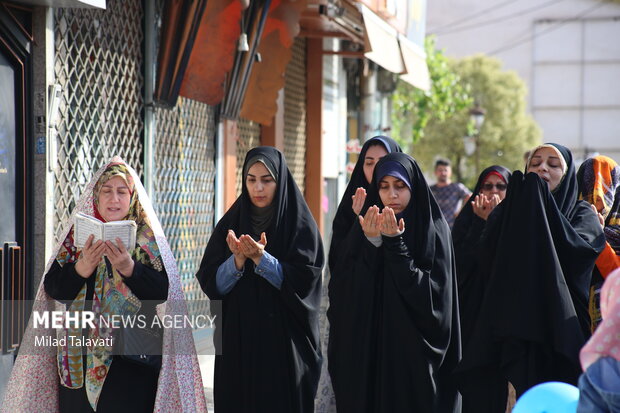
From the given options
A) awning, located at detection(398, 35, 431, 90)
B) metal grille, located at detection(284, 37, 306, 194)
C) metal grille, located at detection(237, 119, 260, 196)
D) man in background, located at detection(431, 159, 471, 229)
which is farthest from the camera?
metal grille, located at detection(284, 37, 306, 194)

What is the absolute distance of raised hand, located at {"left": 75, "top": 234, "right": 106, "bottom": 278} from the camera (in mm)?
3688

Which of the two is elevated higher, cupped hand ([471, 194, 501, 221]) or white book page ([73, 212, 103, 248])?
cupped hand ([471, 194, 501, 221])

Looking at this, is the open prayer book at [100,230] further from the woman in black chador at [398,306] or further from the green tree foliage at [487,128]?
the green tree foliage at [487,128]

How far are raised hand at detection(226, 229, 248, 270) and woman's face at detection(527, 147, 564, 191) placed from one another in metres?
1.59

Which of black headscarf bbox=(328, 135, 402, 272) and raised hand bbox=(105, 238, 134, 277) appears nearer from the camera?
raised hand bbox=(105, 238, 134, 277)

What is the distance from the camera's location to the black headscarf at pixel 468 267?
4.79m

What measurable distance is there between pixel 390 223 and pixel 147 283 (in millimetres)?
1022

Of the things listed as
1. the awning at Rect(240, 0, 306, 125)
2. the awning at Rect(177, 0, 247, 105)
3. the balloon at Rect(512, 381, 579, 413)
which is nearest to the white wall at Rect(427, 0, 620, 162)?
the awning at Rect(240, 0, 306, 125)

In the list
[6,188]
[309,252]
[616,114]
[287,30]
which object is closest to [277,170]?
[309,252]

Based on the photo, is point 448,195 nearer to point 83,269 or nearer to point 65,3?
point 65,3

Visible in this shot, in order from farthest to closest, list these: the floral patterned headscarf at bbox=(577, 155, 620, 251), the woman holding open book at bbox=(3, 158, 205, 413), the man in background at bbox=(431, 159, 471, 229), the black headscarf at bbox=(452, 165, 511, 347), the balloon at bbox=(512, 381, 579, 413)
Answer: the man in background at bbox=(431, 159, 471, 229) → the floral patterned headscarf at bbox=(577, 155, 620, 251) → the black headscarf at bbox=(452, 165, 511, 347) → the woman holding open book at bbox=(3, 158, 205, 413) → the balloon at bbox=(512, 381, 579, 413)

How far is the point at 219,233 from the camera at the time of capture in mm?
4273

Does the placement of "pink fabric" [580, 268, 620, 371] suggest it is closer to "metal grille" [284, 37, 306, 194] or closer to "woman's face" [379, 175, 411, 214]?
"woman's face" [379, 175, 411, 214]

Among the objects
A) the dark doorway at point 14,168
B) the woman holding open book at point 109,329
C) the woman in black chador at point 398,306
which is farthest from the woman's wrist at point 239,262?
the dark doorway at point 14,168
